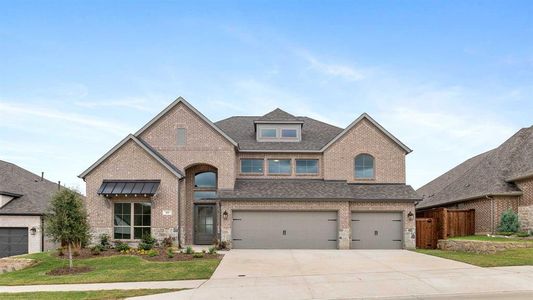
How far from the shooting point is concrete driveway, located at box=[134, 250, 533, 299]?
1338 cm

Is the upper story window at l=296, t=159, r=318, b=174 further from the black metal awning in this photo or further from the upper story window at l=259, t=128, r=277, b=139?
the black metal awning

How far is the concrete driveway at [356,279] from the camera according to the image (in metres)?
13.4

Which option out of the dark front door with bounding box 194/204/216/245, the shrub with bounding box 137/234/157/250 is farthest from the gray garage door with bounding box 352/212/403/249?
the shrub with bounding box 137/234/157/250

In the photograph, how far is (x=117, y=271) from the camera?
1864 cm

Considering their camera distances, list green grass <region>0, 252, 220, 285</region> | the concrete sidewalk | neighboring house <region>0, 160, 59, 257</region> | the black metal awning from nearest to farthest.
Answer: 1. the concrete sidewalk
2. green grass <region>0, 252, 220, 285</region>
3. the black metal awning
4. neighboring house <region>0, 160, 59, 257</region>

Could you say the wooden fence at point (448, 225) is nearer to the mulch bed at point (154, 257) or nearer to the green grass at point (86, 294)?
the mulch bed at point (154, 257)

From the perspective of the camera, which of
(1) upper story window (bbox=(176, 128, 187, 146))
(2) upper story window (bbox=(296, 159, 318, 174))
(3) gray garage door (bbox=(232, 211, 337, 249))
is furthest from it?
(2) upper story window (bbox=(296, 159, 318, 174))

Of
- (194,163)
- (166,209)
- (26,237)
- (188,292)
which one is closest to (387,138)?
(194,163)

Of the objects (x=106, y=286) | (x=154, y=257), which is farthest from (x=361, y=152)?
(x=106, y=286)

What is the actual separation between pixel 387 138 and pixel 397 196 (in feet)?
12.8

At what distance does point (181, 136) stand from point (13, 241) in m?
13.8

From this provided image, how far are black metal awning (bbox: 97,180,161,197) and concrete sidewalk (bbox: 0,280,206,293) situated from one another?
9.82 m

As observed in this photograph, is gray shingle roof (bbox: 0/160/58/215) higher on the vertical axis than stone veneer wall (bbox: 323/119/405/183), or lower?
lower

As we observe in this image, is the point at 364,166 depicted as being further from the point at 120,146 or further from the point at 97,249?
the point at 97,249
